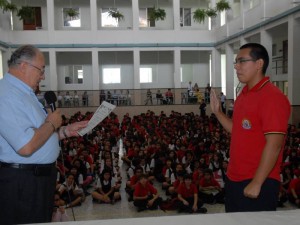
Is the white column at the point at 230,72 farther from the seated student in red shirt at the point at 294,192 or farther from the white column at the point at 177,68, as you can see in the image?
the seated student in red shirt at the point at 294,192

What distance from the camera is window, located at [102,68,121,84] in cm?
2139

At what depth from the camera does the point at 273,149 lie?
1.91 m

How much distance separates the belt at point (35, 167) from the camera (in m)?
2.07

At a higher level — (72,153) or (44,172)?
(44,172)

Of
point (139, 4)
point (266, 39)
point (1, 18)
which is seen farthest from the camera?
point (139, 4)

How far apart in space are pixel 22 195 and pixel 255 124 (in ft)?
5.10

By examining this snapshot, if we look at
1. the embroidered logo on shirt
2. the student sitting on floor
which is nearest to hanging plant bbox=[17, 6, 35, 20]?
the student sitting on floor

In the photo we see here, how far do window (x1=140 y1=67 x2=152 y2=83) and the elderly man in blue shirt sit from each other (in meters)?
19.6

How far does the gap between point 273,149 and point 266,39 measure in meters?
12.9

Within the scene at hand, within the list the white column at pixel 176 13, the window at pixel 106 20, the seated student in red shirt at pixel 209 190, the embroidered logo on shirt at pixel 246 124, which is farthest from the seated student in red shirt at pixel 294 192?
the window at pixel 106 20

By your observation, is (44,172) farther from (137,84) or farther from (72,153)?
(137,84)

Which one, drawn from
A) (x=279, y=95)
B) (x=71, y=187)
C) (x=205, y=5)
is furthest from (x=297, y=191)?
(x=205, y=5)

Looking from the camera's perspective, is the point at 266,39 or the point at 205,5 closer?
the point at 266,39

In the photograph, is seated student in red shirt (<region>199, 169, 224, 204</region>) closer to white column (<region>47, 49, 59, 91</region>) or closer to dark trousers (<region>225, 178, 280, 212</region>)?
dark trousers (<region>225, 178, 280, 212</region>)
